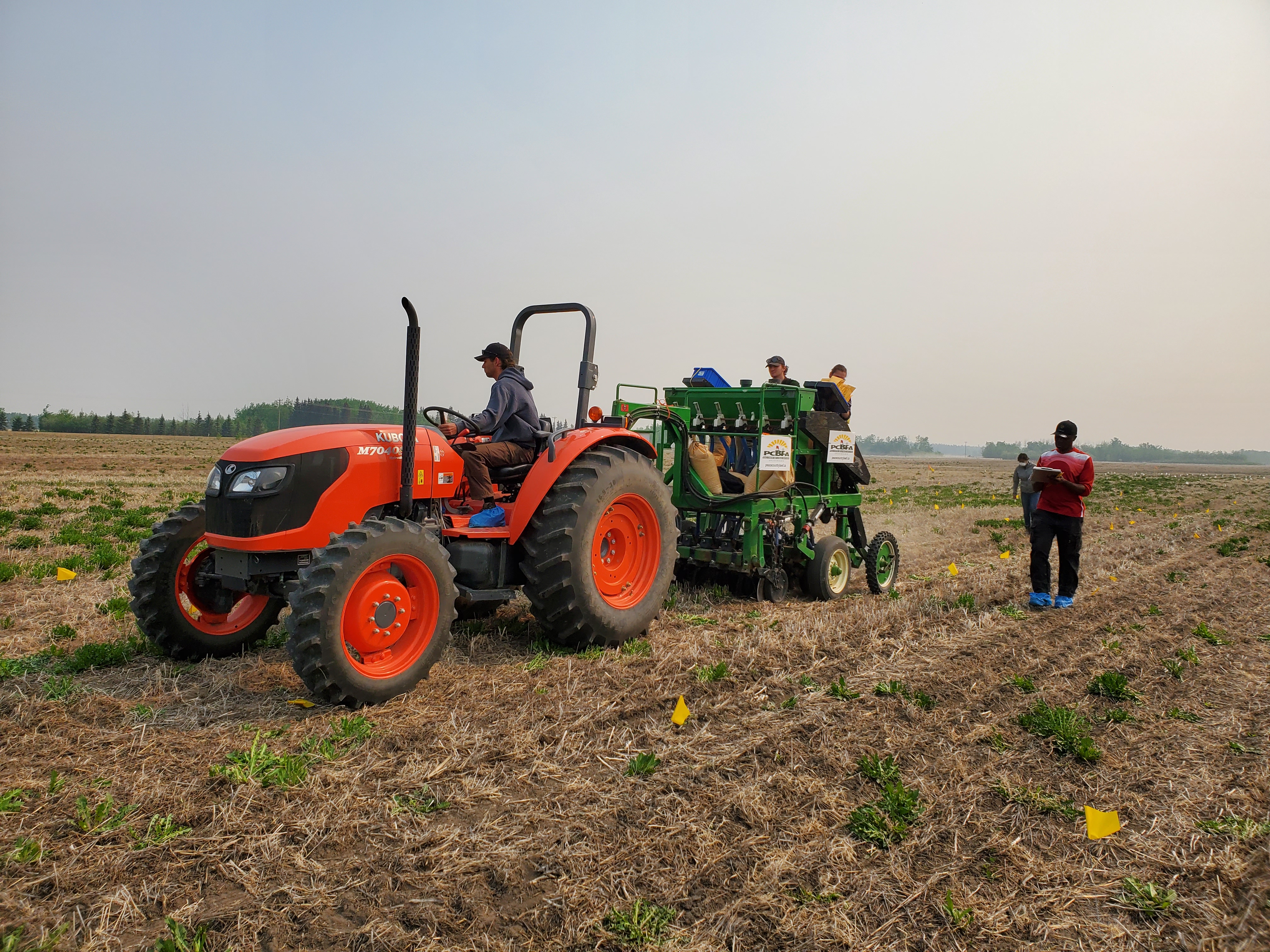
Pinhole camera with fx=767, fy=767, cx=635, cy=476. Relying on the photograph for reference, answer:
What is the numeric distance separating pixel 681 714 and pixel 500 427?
2.51 m

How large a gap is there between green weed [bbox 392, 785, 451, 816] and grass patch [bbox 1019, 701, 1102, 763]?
3249 mm

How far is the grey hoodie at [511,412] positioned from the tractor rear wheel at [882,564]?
179 inches

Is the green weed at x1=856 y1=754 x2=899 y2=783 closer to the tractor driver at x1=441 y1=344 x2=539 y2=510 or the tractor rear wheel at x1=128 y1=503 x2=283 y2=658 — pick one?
the tractor driver at x1=441 y1=344 x2=539 y2=510

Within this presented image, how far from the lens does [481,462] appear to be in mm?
5582

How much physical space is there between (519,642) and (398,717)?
1795 millimetres

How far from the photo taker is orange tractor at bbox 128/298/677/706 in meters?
4.34

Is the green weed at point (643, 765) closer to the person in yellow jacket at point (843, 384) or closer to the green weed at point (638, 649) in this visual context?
the green weed at point (638, 649)

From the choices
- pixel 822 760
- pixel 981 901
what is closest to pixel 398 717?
pixel 822 760

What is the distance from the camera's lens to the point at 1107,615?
752cm

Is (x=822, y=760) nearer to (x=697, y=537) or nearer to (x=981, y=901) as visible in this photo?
(x=981, y=901)

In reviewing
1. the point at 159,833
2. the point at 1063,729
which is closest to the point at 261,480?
the point at 159,833

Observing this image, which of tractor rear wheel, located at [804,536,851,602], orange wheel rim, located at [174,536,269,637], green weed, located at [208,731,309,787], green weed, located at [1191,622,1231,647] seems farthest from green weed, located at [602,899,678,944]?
green weed, located at [1191,622,1231,647]

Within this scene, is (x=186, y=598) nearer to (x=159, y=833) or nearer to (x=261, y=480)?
(x=261, y=480)

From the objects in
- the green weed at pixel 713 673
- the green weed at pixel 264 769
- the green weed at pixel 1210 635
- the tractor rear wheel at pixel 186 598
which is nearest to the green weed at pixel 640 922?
the green weed at pixel 264 769
